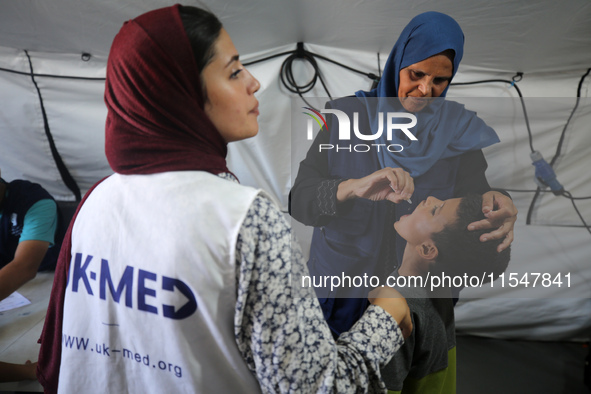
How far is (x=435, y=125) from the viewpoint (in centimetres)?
63

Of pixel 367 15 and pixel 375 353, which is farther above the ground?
pixel 367 15

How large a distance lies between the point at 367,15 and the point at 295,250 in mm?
971

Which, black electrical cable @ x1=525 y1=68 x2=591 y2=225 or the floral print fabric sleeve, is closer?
the floral print fabric sleeve

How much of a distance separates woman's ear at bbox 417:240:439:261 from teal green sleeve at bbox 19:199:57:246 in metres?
1.41

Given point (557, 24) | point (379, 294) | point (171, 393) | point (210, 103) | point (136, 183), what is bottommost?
point (171, 393)

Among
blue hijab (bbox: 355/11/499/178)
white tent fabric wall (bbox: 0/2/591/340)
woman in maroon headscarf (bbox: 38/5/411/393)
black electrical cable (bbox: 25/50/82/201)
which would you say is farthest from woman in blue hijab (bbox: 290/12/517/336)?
black electrical cable (bbox: 25/50/82/201)

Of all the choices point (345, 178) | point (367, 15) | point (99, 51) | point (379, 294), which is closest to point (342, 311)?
point (379, 294)

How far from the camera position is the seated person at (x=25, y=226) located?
4.72 feet

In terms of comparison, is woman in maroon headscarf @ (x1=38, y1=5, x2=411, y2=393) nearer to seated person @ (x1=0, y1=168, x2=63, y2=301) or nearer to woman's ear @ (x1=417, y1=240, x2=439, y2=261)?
woman's ear @ (x1=417, y1=240, x2=439, y2=261)

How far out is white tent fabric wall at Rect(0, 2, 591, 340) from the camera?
1352 mm

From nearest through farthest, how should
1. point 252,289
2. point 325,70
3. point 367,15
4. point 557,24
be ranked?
1. point 252,289
2. point 557,24
3. point 367,15
4. point 325,70

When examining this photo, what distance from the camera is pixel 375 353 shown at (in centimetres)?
52

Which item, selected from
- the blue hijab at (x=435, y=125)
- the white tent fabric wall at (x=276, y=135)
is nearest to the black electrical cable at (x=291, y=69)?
the white tent fabric wall at (x=276, y=135)

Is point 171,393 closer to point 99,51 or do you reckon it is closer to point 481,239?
point 481,239
